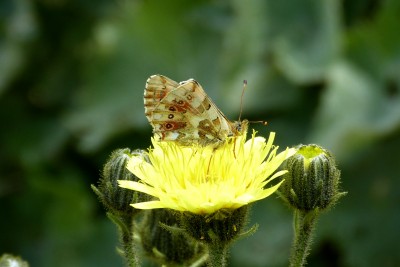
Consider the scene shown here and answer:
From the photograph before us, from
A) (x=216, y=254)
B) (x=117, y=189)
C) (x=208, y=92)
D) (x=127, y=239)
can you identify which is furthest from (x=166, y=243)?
(x=208, y=92)

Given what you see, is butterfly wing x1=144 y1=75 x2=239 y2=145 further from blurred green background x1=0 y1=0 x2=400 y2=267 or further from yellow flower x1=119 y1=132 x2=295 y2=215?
blurred green background x1=0 y1=0 x2=400 y2=267

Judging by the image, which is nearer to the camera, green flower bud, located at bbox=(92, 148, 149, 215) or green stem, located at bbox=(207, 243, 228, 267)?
green stem, located at bbox=(207, 243, 228, 267)

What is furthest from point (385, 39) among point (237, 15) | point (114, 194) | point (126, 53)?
point (114, 194)

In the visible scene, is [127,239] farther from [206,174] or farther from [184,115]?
[184,115]

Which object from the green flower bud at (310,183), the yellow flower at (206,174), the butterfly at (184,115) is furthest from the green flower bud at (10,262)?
the green flower bud at (310,183)

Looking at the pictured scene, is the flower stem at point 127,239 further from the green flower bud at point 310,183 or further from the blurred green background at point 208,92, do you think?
the blurred green background at point 208,92

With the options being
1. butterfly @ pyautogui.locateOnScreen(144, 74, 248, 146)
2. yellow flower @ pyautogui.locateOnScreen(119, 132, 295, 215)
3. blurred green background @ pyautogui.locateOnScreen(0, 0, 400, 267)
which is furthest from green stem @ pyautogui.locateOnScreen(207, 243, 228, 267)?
blurred green background @ pyautogui.locateOnScreen(0, 0, 400, 267)
